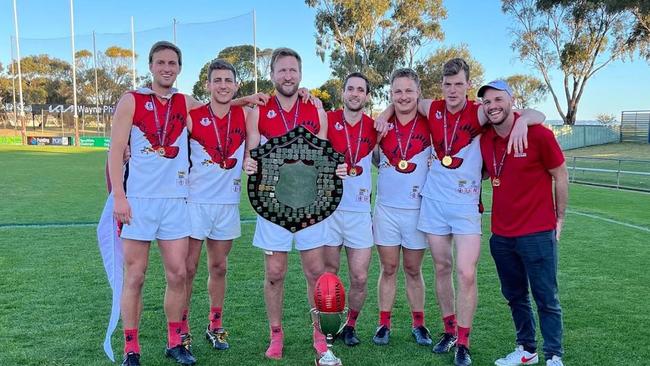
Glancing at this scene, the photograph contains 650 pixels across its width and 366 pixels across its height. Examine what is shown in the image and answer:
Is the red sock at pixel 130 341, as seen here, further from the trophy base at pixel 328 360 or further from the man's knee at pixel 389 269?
the man's knee at pixel 389 269

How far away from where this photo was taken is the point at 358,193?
409 cm

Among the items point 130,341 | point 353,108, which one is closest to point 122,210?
point 130,341

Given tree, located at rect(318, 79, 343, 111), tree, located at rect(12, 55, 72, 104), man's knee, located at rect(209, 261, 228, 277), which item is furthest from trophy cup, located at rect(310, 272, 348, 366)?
tree, located at rect(12, 55, 72, 104)

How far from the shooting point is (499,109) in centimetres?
366

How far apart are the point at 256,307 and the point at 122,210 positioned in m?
1.96

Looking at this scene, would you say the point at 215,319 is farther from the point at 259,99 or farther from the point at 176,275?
the point at 259,99

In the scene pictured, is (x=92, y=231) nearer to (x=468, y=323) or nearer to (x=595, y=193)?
(x=468, y=323)

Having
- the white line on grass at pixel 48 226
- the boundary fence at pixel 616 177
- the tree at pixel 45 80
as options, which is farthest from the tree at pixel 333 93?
the tree at pixel 45 80

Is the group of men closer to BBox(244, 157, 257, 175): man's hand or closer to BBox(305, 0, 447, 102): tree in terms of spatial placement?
BBox(244, 157, 257, 175): man's hand

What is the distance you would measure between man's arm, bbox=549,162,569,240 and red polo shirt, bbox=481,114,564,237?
0.12 ft

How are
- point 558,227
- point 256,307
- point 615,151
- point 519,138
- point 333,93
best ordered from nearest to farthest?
point 519,138 → point 558,227 → point 256,307 → point 615,151 → point 333,93

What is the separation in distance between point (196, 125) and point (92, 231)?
5.77 meters

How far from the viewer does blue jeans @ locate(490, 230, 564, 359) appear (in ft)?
11.9

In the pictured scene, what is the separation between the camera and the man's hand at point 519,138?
3.54 metres
